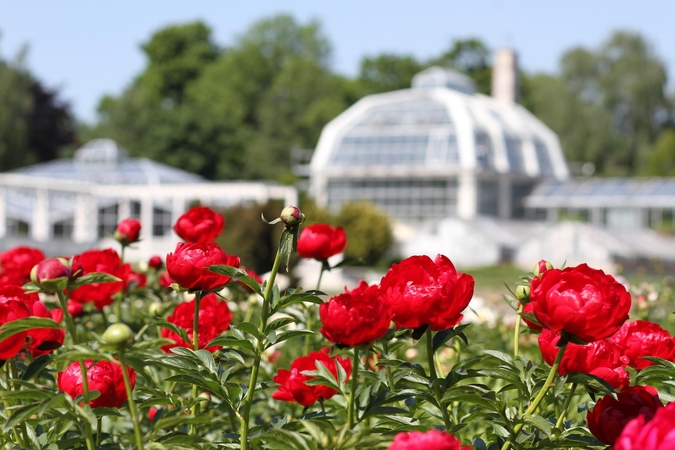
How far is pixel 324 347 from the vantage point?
2.62 m

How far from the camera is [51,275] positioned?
149cm

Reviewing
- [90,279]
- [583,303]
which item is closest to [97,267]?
[90,279]

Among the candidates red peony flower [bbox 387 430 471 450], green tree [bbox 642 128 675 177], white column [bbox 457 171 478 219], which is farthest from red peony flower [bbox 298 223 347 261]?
green tree [bbox 642 128 675 177]

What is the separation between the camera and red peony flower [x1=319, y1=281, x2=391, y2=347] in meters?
1.40

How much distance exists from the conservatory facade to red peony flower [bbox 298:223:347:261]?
2138 centimetres

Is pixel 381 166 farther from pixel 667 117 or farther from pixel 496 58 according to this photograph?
pixel 667 117

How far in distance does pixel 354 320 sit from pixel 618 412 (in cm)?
40

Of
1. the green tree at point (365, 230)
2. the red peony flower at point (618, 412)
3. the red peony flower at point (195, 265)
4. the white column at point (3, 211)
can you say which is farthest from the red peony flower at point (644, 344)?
the white column at point (3, 211)

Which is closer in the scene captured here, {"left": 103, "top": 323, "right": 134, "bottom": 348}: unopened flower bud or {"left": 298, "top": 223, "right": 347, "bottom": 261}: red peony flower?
{"left": 103, "top": 323, "right": 134, "bottom": 348}: unopened flower bud

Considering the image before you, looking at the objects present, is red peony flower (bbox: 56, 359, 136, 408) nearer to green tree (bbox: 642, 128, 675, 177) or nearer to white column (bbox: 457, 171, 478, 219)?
white column (bbox: 457, 171, 478, 219)

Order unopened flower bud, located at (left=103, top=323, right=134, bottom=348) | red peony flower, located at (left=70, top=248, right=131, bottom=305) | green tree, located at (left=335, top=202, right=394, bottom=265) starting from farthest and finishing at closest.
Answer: green tree, located at (left=335, top=202, right=394, bottom=265), red peony flower, located at (left=70, top=248, right=131, bottom=305), unopened flower bud, located at (left=103, top=323, right=134, bottom=348)

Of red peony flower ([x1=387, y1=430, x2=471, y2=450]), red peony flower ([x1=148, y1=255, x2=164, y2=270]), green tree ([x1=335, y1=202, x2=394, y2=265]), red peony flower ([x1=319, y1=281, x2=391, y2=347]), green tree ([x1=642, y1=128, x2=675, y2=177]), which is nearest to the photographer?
red peony flower ([x1=387, y1=430, x2=471, y2=450])

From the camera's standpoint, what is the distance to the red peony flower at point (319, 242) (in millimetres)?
2189

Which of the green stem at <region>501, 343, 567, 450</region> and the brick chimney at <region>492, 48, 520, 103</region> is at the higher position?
the brick chimney at <region>492, 48, 520, 103</region>
